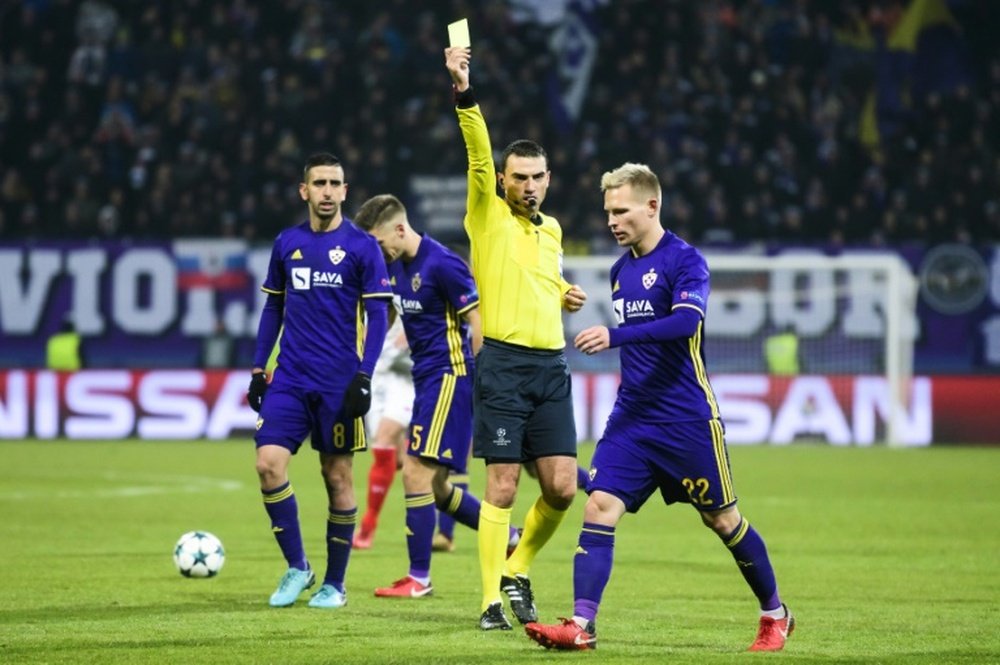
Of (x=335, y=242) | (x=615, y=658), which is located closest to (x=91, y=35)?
(x=335, y=242)

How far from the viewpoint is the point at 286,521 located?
28.8 ft

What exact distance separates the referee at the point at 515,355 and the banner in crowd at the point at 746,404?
14864mm

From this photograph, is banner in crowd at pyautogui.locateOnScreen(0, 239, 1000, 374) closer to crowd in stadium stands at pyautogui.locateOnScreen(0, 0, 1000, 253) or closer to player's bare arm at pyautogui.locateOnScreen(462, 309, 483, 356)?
crowd in stadium stands at pyautogui.locateOnScreen(0, 0, 1000, 253)

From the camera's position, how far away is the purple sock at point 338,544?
8.77 meters

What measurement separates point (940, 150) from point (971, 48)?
298cm

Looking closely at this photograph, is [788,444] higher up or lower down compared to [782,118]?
lower down

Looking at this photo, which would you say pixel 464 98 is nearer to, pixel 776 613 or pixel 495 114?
pixel 776 613

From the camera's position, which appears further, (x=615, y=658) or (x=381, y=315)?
(x=381, y=315)

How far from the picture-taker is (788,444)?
916 inches

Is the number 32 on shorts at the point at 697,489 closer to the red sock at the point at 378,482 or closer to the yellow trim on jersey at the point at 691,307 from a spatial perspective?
the yellow trim on jersey at the point at 691,307

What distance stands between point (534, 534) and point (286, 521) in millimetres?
1380

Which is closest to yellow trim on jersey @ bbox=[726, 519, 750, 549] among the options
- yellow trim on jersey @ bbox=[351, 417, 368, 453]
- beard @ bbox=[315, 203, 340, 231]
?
yellow trim on jersey @ bbox=[351, 417, 368, 453]

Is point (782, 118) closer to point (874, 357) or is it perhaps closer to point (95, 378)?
point (874, 357)

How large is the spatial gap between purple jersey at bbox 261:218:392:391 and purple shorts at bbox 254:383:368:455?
67 mm
